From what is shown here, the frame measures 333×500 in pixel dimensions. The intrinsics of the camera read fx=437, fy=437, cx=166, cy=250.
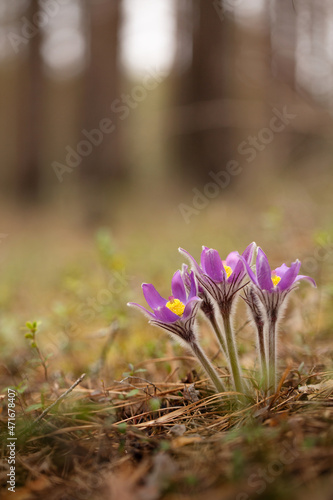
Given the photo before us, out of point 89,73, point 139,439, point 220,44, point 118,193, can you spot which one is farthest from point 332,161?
point 89,73

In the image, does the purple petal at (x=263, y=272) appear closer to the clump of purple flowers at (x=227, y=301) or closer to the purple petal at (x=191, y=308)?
the clump of purple flowers at (x=227, y=301)

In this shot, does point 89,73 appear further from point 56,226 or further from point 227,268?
point 227,268

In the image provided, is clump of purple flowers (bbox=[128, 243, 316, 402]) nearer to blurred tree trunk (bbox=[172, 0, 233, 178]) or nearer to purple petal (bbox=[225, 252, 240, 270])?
purple petal (bbox=[225, 252, 240, 270])

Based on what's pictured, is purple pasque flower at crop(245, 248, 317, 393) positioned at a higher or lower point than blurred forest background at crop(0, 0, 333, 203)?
lower

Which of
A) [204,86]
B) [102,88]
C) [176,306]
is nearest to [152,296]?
[176,306]

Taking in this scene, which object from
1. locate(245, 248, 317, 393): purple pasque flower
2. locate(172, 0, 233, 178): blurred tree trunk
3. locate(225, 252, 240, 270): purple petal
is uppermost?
locate(172, 0, 233, 178): blurred tree trunk

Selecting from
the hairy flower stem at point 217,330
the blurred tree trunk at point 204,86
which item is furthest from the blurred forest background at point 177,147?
the hairy flower stem at point 217,330

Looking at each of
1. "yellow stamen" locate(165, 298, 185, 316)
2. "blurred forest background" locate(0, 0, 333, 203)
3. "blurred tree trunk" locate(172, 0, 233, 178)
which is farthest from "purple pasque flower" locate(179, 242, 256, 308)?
"blurred tree trunk" locate(172, 0, 233, 178)

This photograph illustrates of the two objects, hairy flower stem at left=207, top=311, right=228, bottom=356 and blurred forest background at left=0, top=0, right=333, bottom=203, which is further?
blurred forest background at left=0, top=0, right=333, bottom=203
